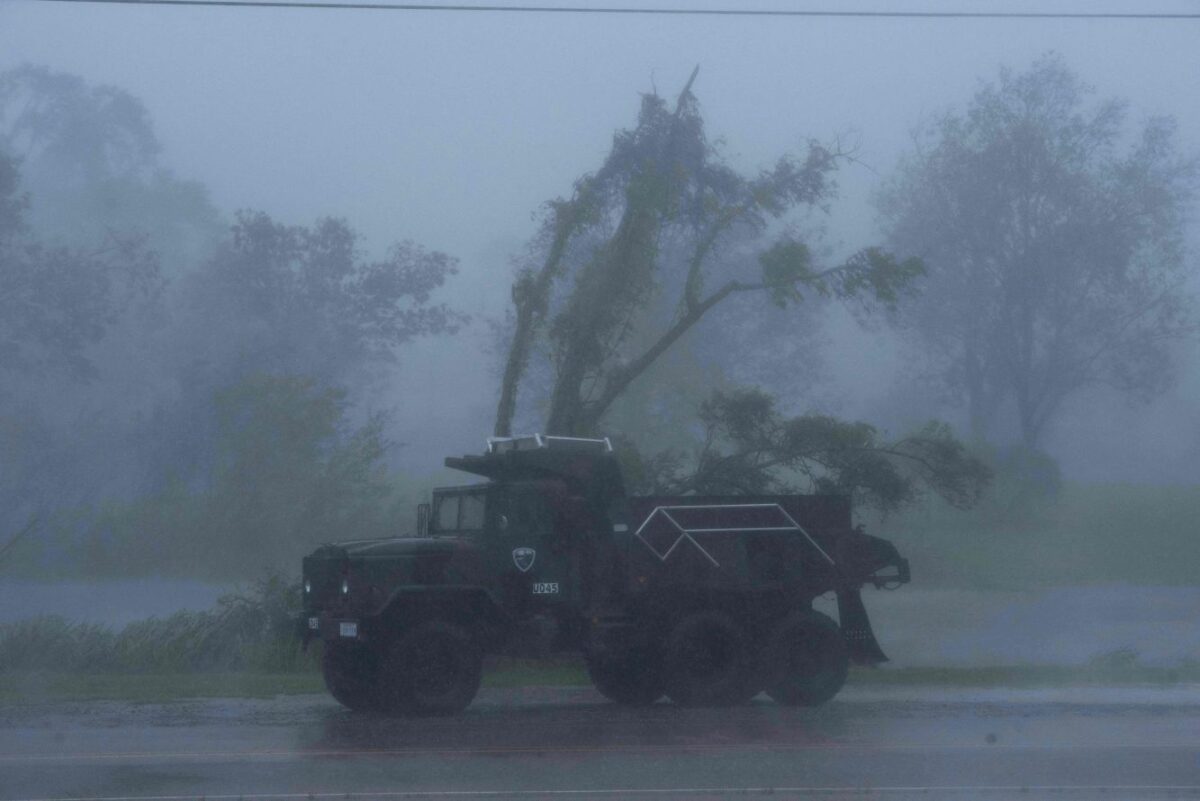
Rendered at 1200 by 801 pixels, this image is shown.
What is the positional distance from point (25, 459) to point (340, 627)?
2100 centimetres

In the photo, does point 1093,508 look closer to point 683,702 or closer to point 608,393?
point 608,393

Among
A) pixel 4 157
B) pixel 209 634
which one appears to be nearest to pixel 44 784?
pixel 209 634

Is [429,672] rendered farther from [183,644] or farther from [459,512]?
[183,644]

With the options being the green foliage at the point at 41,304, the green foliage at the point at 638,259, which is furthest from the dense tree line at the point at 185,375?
the green foliage at the point at 638,259

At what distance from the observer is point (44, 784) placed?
28.8 ft

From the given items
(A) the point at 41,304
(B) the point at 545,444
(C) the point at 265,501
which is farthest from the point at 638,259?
(A) the point at 41,304

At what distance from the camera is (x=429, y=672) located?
13.3 meters

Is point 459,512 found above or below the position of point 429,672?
above

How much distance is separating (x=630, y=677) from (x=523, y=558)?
2.01 meters

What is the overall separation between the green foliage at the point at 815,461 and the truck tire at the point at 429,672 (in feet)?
23.7

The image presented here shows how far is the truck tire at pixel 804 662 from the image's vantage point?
14.3m

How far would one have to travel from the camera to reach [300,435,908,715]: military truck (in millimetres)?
13344

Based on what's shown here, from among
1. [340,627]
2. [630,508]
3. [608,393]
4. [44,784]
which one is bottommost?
[44,784]

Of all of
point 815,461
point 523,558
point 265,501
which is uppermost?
point 815,461
